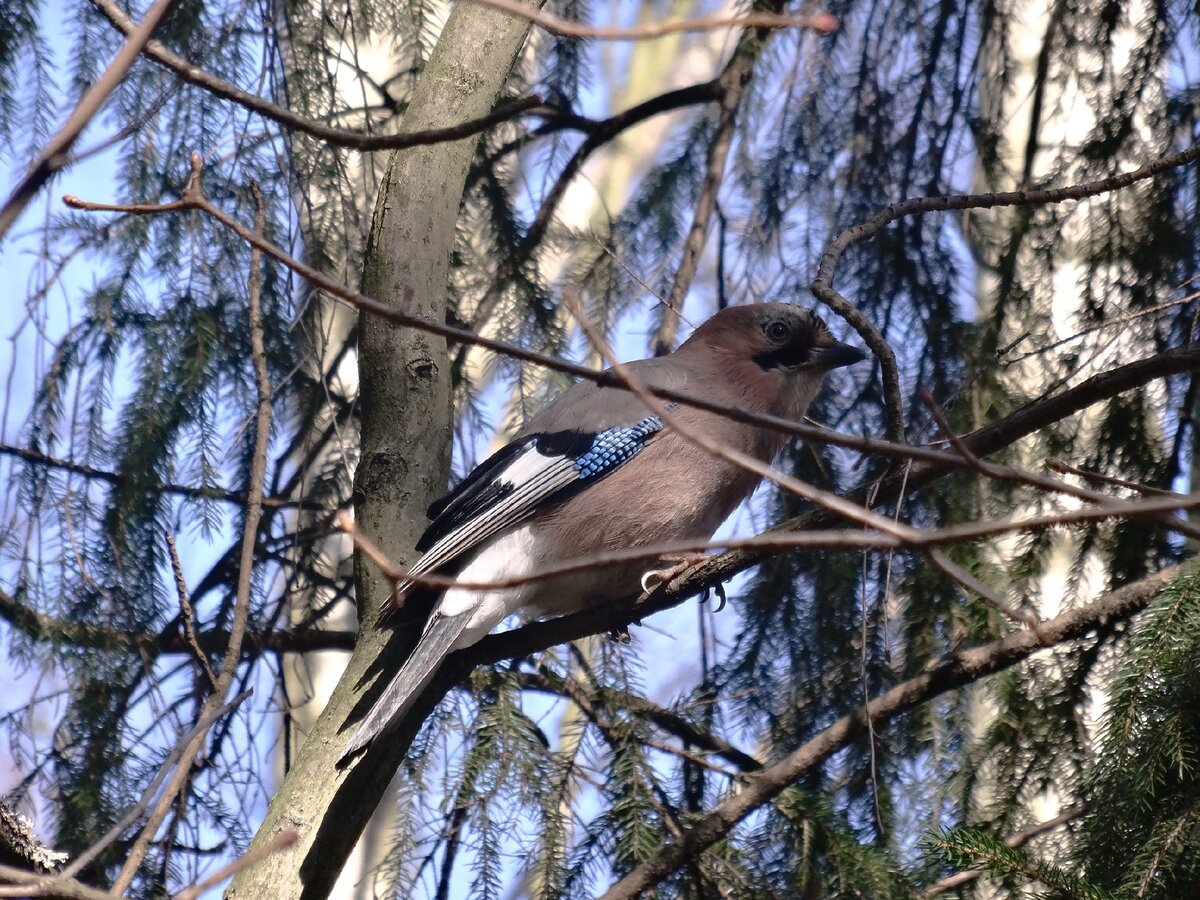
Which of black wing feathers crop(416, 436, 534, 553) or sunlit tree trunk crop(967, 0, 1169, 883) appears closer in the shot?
black wing feathers crop(416, 436, 534, 553)

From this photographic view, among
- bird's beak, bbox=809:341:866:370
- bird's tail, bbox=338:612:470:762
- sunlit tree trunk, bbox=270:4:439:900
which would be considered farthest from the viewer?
bird's beak, bbox=809:341:866:370

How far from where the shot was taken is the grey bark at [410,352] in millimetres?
3021

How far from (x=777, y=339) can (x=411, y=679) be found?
1.75 meters

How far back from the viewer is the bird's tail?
280cm

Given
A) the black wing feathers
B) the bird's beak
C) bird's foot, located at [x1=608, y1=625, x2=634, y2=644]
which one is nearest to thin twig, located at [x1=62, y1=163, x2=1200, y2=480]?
the black wing feathers

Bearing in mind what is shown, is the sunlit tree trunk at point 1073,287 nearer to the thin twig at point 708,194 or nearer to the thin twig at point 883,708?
the thin twig at point 883,708

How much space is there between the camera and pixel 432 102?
325 cm

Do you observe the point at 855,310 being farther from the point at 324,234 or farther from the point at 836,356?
the point at 324,234

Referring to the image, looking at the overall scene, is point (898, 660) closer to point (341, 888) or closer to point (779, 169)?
point (779, 169)

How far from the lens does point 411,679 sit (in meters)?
2.95

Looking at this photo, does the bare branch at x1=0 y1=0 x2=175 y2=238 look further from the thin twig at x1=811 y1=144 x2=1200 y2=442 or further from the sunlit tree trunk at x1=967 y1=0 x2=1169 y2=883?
the sunlit tree trunk at x1=967 y1=0 x2=1169 y2=883

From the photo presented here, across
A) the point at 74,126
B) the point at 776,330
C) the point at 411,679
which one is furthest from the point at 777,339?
the point at 74,126

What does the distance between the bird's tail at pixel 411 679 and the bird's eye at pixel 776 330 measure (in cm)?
146

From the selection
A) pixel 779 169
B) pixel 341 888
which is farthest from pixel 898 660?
pixel 341 888
